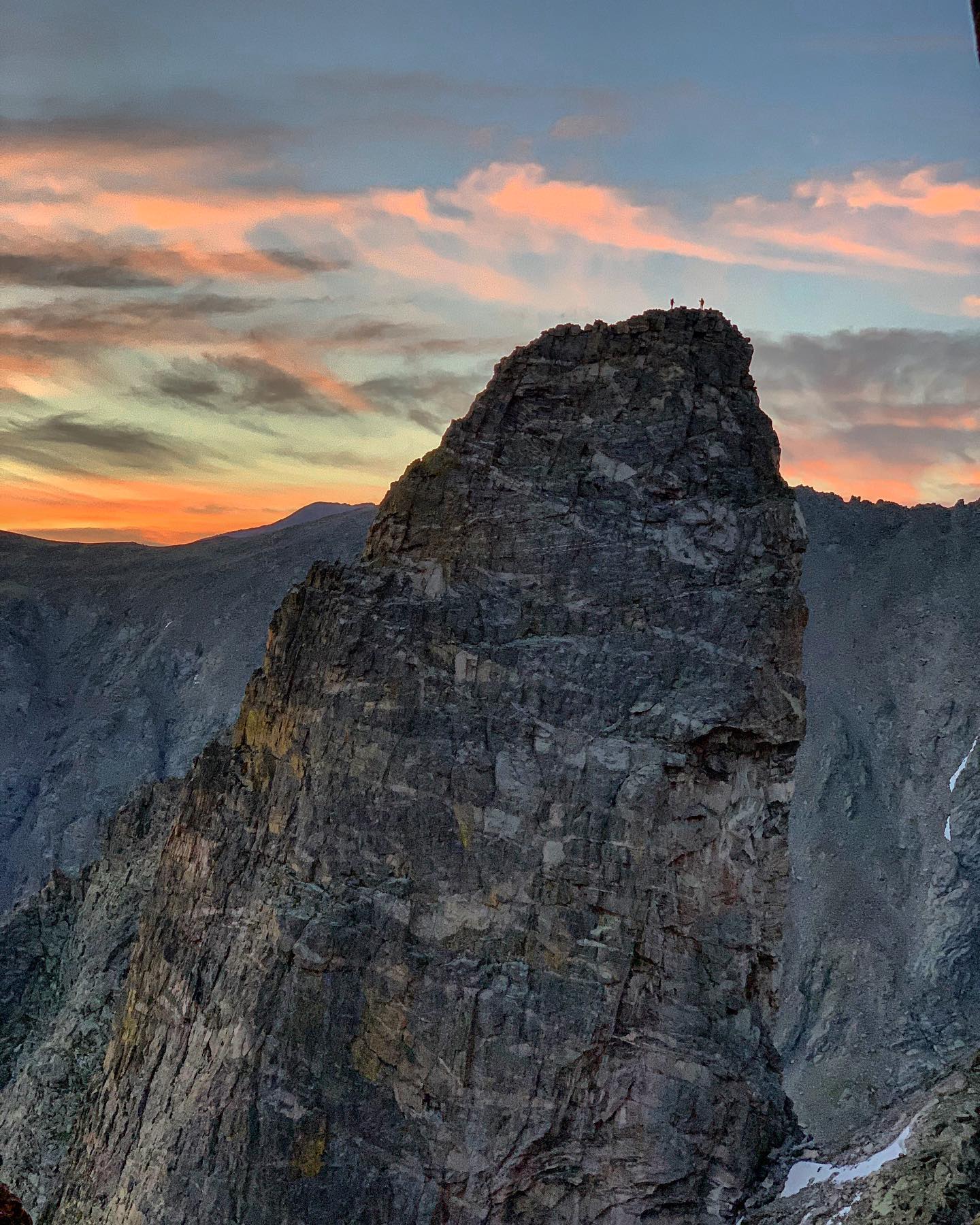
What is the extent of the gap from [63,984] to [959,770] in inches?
3137

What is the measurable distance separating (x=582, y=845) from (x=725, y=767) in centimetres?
445

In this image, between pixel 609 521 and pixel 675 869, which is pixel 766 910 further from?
pixel 609 521

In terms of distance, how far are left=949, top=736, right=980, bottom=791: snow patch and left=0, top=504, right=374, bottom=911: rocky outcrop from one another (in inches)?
2332

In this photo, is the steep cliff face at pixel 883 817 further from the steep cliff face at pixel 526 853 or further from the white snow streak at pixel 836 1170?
the steep cliff face at pixel 526 853

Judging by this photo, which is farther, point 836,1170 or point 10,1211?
point 836,1170

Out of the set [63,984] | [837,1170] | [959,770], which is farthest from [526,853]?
[959,770]

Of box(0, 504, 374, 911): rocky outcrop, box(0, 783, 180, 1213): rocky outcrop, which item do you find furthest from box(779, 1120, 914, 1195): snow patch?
box(0, 504, 374, 911): rocky outcrop

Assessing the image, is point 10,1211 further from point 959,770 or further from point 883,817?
point 959,770

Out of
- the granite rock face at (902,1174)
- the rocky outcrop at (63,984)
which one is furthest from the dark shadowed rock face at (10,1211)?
the rocky outcrop at (63,984)

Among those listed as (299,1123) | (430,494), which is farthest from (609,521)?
(299,1123)

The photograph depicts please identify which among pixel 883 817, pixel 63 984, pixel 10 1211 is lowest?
pixel 63 984

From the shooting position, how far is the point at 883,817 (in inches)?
4395

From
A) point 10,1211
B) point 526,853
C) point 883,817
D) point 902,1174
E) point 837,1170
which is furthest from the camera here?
point 883,817

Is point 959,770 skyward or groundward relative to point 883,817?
skyward
